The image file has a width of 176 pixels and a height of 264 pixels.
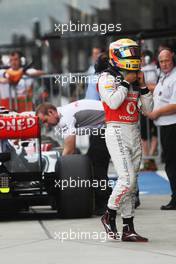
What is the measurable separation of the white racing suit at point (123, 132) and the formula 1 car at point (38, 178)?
132 centimetres

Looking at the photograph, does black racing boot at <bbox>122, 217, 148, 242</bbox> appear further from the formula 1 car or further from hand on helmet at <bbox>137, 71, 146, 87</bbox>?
the formula 1 car

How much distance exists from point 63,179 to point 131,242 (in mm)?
1657

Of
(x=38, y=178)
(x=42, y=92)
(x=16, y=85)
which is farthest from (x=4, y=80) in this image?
(x=38, y=178)

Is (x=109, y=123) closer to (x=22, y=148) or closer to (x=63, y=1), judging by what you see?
(x=22, y=148)

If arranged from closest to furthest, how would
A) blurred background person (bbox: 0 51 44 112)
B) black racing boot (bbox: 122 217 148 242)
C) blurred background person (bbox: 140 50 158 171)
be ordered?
black racing boot (bbox: 122 217 148 242)
blurred background person (bbox: 140 50 158 171)
blurred background person (bbox: 0 51 44 112)

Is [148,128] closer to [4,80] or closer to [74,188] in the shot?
[4,80]

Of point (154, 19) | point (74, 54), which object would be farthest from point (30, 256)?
point (74, 54)

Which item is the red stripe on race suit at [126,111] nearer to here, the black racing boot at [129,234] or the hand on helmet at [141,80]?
the hand on helmet at [141,80]

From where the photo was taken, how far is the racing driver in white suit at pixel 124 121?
775 centimetres

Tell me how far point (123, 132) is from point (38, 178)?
171 centimetres

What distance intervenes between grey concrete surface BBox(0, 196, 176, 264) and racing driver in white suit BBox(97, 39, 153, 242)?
0.29 meters

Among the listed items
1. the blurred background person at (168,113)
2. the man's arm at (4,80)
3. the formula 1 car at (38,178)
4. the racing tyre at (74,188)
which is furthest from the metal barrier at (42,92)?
the racing tyre at (74,188)

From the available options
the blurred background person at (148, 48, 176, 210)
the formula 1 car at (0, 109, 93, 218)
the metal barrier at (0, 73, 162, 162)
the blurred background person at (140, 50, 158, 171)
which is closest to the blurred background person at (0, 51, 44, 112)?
the metal barrier at (0, 73, 162, 162)

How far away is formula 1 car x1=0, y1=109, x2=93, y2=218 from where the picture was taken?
909 centimetres
